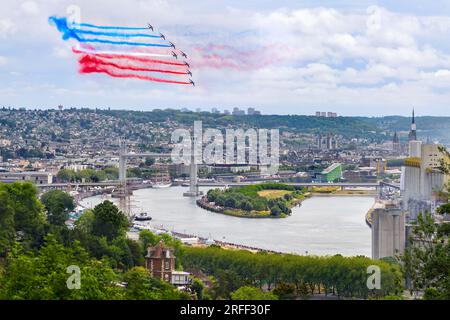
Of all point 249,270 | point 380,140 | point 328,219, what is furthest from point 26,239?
point 380,140

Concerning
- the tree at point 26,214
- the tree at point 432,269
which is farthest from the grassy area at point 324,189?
the tree at point 432,269

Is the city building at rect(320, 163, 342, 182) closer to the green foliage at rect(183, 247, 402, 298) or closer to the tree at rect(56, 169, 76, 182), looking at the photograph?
the tree at rect(56, 169, 76, 182)

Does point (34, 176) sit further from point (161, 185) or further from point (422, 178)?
point (422, 178)

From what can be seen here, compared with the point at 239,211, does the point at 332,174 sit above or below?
above

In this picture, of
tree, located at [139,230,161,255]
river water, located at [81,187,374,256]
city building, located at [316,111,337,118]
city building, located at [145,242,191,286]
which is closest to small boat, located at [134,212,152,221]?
river water, located at [81,187,374,256]

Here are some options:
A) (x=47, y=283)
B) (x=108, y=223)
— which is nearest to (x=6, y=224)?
(x=108, y=223)

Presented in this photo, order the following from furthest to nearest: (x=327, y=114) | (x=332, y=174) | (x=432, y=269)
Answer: (x=327, y=114) → (x=332, y=174) → (x=432, y=269)

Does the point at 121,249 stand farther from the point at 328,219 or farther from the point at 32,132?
the point at 32,132
